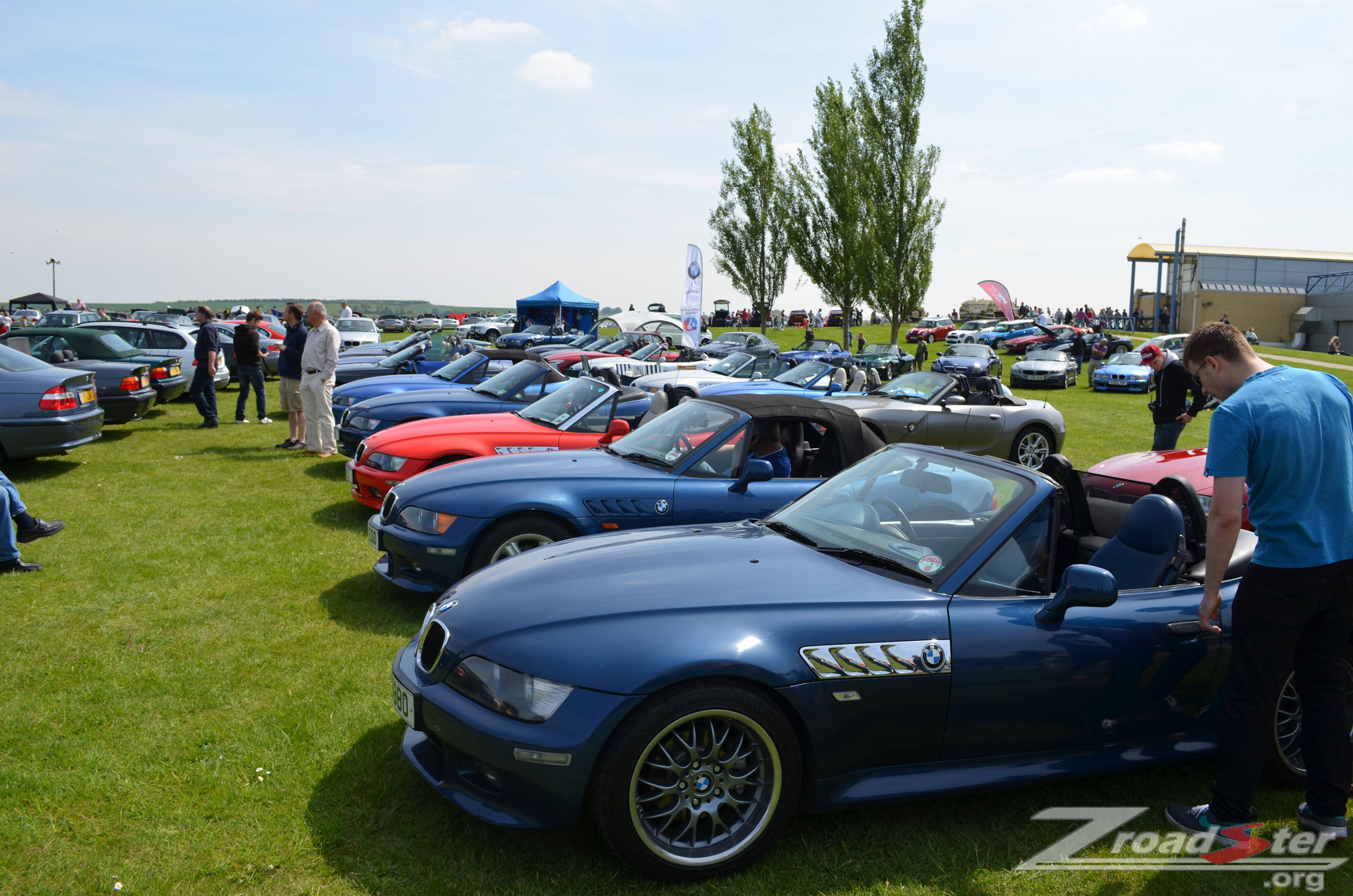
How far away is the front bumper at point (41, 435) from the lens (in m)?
8.81

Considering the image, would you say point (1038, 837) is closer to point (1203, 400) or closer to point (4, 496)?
point (4, 496)

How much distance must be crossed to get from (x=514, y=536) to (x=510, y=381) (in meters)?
5.03

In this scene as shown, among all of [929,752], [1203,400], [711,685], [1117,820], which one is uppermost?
[1203,400]

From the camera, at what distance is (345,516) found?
25.8 ft

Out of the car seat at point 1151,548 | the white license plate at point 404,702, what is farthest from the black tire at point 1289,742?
the white license plate at point 404,702

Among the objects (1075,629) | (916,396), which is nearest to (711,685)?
(1075,629)

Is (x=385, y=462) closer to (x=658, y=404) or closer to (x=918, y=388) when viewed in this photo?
(x=658, y=404)

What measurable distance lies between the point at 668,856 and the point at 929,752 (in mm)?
951

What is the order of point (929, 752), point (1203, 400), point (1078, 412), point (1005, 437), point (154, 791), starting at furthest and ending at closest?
point (1078, 412)
point (1005, 437)
point (1203, 400)
point (154, 791)
point (929, 752)

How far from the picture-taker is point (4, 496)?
579 cm

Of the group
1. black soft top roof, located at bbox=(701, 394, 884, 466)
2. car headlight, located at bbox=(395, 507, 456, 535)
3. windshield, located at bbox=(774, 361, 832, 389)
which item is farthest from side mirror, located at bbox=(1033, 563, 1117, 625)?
windshield, located at bbox=(774, 361, 832, 389)

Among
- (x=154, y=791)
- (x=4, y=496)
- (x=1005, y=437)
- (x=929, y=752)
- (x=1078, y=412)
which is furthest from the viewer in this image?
(x=1078, y=412)

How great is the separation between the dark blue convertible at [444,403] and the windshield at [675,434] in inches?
138

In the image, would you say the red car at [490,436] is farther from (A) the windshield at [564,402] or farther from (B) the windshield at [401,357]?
(B) the windshield at [401,357]
